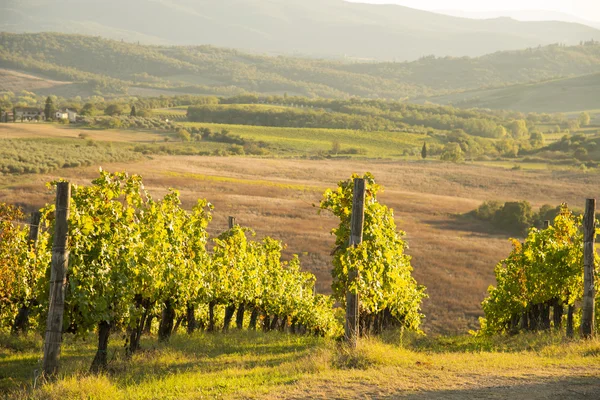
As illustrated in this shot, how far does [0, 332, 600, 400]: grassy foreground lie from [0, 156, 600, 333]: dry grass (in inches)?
652

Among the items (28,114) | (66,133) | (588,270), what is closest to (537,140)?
(66,133)

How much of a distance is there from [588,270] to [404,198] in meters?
69.1

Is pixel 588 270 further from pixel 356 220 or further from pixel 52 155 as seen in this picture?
pixel 52 155

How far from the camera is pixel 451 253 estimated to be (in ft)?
198

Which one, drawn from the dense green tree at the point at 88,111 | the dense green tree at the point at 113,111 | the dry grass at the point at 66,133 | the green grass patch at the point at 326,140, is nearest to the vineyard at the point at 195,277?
the dry grass at the point at 66,133

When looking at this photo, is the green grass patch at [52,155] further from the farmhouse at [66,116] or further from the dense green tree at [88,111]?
the dense green tree at [88,111]

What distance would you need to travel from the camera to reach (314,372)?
55.5ft

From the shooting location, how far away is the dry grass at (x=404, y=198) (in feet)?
172

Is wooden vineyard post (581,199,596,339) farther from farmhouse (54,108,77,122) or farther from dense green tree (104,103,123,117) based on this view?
dense green tree (104,103,123,117)

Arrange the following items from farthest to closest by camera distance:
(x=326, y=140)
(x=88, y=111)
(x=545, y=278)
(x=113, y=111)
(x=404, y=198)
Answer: (x=113, y=111)
(x=88, y=111)
(x=326, y=140)
(x=404, y=198)
(x=545, y=278)

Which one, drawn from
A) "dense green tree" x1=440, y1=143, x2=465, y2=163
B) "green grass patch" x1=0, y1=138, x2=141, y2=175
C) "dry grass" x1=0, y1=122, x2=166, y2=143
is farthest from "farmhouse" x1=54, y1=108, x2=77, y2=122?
"dense green tree" x1=440, y1=143, x2=465, y2=163

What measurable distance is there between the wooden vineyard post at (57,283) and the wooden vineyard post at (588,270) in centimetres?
1561

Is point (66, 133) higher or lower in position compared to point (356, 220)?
higher

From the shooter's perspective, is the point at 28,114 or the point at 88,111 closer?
the point at 28,114
